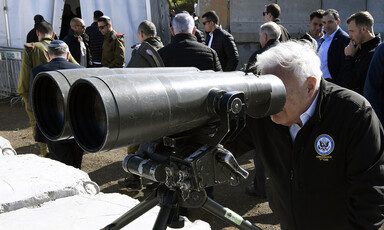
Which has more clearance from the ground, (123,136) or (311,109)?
(123,136)

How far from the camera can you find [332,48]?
5.53 meters

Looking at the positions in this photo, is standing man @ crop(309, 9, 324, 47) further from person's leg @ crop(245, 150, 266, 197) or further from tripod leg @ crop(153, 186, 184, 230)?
tripod leg @ crop(153, 186, 184, 230)

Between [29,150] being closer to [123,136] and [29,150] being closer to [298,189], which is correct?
[298,189]

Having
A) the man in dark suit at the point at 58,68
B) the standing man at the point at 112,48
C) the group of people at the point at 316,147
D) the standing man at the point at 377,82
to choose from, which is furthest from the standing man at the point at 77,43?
the group of people at the point at 316,147

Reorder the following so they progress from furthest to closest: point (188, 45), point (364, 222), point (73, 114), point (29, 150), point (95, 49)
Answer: point (95, 49), point (29, 150), point (188, 45), point (364, 222), point (73, 114)

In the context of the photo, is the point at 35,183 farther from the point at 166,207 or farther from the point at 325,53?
the point at 325,53

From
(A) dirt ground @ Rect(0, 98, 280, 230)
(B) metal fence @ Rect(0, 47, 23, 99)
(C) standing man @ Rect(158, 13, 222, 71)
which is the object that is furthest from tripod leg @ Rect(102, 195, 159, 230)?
(B) metal fence @ Rect(0, 47, 23, 99)

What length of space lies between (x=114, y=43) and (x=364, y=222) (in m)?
6.53

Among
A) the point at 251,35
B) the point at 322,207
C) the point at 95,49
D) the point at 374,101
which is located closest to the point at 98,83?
the point at 322,207

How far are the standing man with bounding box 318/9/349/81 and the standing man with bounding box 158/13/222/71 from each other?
1.68 m

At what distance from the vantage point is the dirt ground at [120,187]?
174 inches

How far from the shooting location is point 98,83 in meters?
1.09

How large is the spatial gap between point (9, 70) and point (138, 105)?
1102cm

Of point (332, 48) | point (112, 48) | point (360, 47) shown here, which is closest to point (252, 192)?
point (360, 47)
